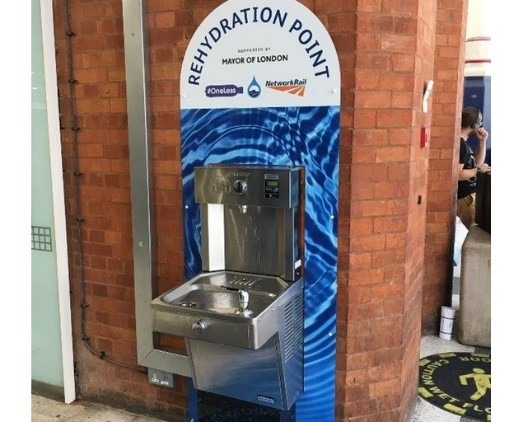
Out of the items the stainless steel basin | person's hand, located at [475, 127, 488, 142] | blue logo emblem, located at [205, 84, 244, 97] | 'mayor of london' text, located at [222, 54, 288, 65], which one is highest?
'mayor of london' text, located at [222, 54, 288, 65]

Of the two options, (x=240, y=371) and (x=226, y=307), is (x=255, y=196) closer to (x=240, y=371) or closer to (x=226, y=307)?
(x=226, y=307)

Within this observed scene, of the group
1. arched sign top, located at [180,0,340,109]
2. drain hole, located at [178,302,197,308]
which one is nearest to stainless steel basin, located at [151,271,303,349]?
drain hole, located at [178,302,197,308]

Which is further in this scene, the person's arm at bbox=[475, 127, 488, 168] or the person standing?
the person's arm at bbox=[475, 127, 488, 168]

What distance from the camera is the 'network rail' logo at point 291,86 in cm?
219

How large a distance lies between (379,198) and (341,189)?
0.58ft

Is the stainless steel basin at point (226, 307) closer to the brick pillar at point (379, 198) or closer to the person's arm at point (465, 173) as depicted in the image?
the brick pillar at point (379, 198)

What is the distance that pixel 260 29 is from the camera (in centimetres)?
221

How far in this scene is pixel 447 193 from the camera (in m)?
3.70

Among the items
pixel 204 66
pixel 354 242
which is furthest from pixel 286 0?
pixel 354 242

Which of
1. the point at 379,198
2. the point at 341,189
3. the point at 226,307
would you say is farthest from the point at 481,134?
the point at 226,307

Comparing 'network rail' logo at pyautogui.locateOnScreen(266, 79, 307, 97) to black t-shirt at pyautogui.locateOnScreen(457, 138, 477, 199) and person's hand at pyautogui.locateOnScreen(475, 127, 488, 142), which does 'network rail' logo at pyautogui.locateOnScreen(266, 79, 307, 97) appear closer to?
black t-shirt at pyautogui.locateOnScreen(457, 138, 477, 199)

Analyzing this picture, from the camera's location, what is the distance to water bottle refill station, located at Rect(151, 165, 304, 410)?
2.05 metres

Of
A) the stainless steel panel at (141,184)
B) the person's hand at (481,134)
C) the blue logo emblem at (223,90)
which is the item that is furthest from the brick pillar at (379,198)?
the person's hand at (481,134)

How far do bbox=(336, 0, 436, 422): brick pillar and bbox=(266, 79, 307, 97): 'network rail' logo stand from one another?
18 centimetres
